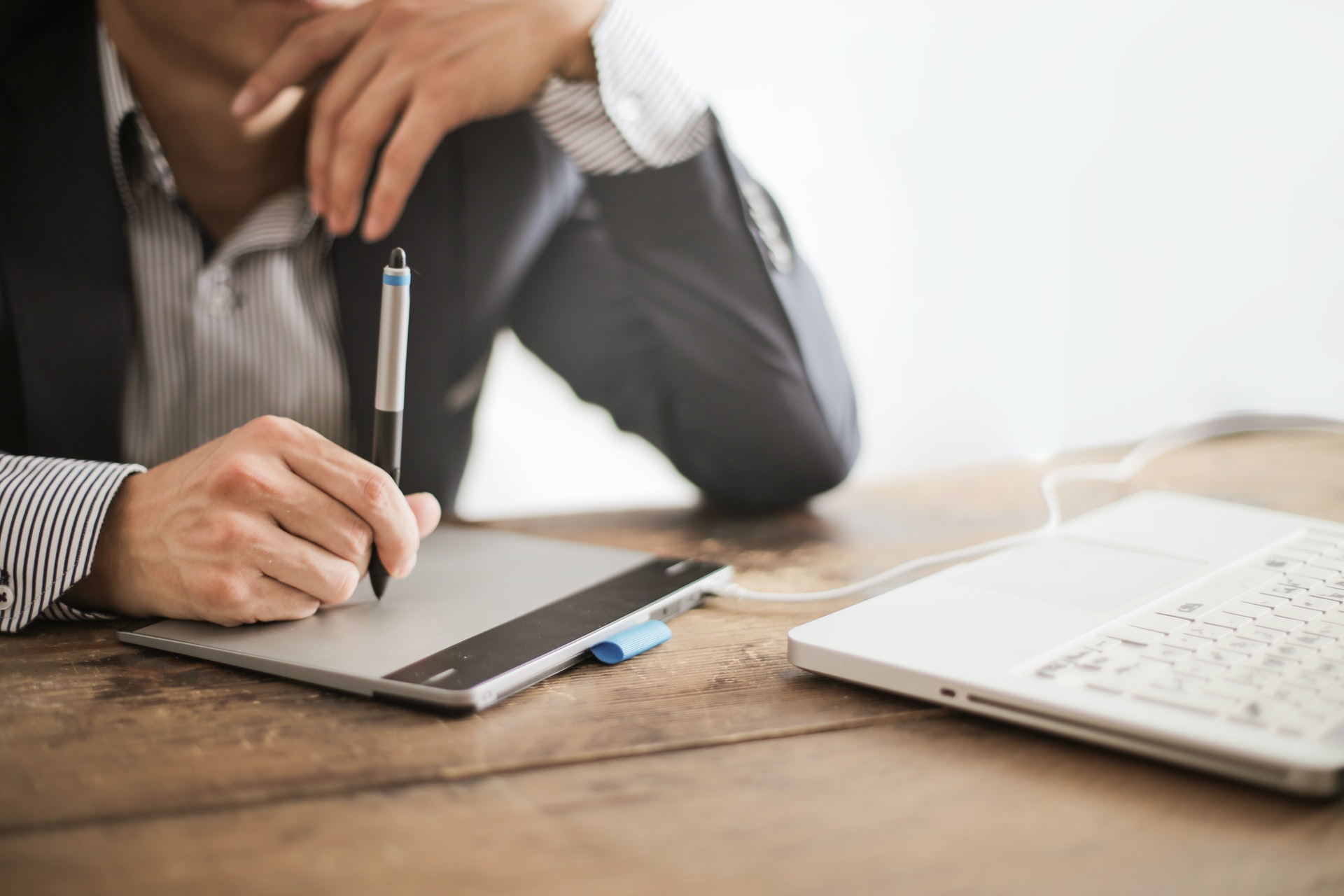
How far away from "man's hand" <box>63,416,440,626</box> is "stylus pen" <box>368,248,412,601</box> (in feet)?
0.05

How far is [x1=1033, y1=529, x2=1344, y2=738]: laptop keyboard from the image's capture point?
1.34ft

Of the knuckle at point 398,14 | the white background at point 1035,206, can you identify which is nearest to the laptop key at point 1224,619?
the knuckle at point 398,14

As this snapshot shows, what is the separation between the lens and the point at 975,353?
1965mm

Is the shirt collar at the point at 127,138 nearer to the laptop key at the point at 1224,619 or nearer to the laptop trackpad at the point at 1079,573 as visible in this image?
the laptop trackpad at the point at 1079,573

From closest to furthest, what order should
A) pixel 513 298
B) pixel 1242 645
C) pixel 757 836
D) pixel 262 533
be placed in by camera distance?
pixel 757 836 → pixel 1242 645 → pixel 262 533 → pixel 513 298

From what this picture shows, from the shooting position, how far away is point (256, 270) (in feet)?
3.55

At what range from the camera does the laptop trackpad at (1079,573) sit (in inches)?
23.0

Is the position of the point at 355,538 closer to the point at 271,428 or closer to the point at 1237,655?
the point at 271,428

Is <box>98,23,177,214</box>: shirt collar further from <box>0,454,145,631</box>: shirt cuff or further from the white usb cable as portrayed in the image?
the white usb cable

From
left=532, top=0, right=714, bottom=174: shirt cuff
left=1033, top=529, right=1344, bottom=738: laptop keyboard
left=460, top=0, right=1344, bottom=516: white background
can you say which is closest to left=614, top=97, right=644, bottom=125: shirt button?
left=532, top=0, right=714, bottom=174: shirt cuff

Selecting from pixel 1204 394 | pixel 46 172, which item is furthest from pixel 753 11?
pixel 46 172

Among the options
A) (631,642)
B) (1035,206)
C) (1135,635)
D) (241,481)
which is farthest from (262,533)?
(1035,206)

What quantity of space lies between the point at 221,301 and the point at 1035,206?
1.52 m

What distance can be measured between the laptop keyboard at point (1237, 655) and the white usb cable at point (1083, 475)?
202 millimetres
